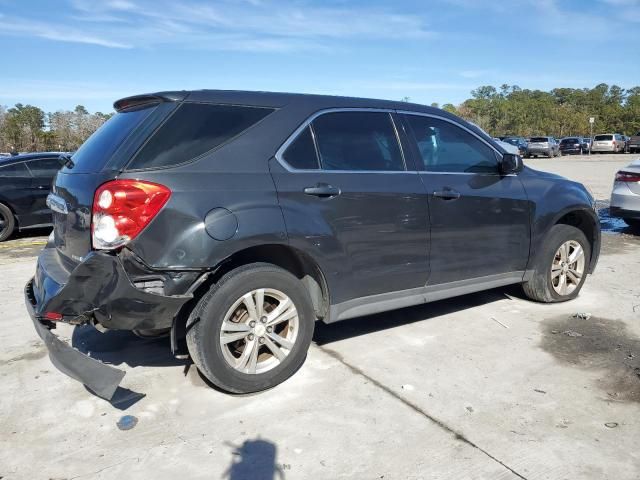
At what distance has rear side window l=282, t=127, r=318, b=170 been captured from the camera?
3.53 meters

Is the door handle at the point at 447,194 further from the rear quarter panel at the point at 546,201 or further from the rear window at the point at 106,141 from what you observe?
the rear window at the point at 106,141

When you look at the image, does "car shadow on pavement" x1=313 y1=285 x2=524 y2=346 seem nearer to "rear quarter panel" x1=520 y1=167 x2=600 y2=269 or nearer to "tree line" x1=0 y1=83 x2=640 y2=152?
"rear quarter panel" x1=520 y1=167 x2=600 y2=269

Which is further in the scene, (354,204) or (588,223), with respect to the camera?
(588,223)

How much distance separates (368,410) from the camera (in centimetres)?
325

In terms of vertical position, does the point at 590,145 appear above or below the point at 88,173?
above

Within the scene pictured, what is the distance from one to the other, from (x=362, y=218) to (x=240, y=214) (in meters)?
0.91

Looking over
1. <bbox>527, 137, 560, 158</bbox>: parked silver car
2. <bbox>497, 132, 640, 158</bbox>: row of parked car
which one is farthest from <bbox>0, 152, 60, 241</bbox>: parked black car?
<bbox>497, 132, 640, 158</bbox>: row of parked car

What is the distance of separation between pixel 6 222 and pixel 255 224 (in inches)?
317

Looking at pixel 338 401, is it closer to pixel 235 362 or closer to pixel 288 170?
pixel 235 362

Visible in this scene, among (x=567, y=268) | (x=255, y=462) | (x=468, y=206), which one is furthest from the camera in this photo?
(x=567, y=268)

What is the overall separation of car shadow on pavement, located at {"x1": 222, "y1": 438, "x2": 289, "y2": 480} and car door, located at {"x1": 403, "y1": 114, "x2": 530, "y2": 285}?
1947 mm

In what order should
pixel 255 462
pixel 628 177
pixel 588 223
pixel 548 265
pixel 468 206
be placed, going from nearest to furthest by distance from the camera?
pixel 255 462
pixel 468 206
pixel 548 265
pixel 588 223
pixel 628 177

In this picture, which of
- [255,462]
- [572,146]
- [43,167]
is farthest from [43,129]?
[255,462]

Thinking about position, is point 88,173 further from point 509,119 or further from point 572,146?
point 509,119
